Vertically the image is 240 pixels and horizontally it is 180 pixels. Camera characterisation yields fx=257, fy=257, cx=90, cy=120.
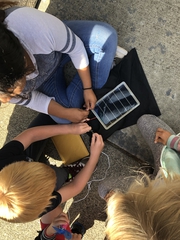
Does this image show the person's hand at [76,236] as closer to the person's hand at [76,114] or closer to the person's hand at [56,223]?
the person's hand at [56,223]

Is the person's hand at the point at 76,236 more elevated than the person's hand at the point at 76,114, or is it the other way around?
the person's hand at the point at 76,114

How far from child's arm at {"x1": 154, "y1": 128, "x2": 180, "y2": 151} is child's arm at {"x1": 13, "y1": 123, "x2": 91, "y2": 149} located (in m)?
0.36

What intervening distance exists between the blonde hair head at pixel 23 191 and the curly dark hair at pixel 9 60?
314 mm

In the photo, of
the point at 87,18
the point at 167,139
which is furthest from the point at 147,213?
the point at 87,18

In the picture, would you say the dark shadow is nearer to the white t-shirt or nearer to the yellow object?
the yellow object

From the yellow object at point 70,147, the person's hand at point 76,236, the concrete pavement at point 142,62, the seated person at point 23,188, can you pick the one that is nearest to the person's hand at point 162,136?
the concrete pavement at point 142,62

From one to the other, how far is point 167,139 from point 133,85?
1.18 feet

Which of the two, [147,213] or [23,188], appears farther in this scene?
[23,188]

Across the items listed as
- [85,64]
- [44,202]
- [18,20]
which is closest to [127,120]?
[85,64]

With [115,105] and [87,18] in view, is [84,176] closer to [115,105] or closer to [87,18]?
[115,105]

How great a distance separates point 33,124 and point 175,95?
0.80 m

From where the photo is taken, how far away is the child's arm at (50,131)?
1.30 metres

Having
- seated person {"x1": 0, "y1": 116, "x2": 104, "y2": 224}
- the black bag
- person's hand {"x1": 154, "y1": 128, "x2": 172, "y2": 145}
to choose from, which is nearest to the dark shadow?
the black bag

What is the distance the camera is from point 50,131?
1362 mm
